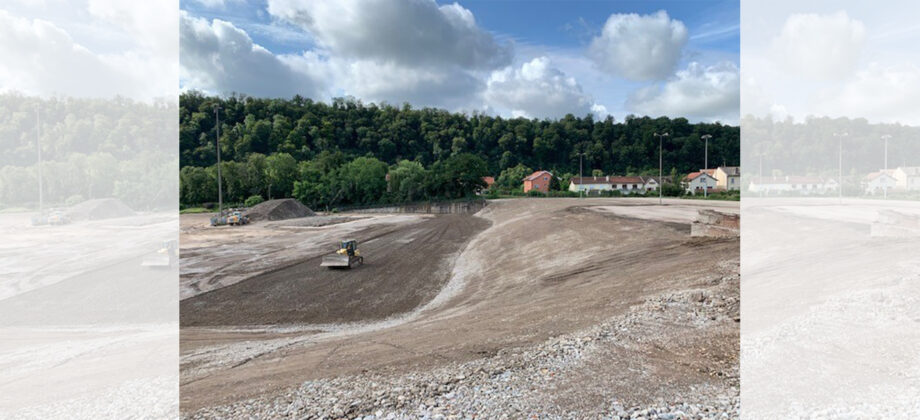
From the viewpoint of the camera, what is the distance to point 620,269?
1335 cm

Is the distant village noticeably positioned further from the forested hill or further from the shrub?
the shrub

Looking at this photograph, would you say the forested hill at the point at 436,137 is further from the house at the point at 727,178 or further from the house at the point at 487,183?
the house at the point at 727,178

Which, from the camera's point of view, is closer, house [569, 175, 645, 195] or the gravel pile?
the gravel pile

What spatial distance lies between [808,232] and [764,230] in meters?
1.79

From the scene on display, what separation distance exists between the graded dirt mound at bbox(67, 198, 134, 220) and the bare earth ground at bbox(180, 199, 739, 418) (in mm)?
32571

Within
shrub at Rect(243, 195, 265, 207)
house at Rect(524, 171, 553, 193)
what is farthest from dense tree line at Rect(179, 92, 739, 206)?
shrub at Rect(243, 195, 265, 207)

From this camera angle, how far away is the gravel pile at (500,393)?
15.7ft

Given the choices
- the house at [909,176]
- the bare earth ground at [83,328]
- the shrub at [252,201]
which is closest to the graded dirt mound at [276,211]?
the shrub at [252,201]

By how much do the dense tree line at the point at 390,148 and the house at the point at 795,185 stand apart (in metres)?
41.2

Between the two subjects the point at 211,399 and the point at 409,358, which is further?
the point at 409,358

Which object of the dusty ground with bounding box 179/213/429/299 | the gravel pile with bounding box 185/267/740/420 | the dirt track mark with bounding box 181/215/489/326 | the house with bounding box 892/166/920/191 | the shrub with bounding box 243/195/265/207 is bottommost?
the dirt track mark with bounding box 181/215/489/326

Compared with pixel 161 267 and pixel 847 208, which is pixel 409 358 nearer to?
pixel 161 267

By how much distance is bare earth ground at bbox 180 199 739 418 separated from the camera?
16.9ft

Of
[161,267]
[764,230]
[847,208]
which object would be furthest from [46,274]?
[847,208]
